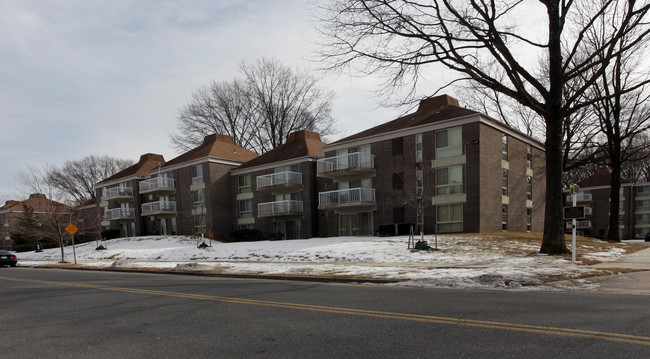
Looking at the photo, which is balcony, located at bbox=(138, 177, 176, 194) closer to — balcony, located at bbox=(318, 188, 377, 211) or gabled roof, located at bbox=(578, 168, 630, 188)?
balcony, located at bbox=(318, 188, 377, 211)

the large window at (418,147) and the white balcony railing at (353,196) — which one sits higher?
the large window at (418,147)

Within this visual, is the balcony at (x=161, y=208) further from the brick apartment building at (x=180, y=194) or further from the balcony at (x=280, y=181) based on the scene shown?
the balcony at (x=280, y=181)

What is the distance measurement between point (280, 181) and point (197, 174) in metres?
9.74

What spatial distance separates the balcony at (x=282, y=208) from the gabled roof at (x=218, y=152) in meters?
8.21

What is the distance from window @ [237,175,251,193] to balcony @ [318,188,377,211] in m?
10.5

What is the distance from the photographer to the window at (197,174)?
134ft

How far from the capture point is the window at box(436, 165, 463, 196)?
2742cm

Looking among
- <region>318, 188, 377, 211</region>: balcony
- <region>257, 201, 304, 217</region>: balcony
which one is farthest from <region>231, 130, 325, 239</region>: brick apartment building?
<region>318, 188, 377, 211</region>: balcony

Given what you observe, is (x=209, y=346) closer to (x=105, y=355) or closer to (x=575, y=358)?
(x=105, y=355)

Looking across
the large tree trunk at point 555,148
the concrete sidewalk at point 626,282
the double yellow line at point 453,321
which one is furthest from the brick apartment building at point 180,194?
the concrete sidewalk at point 626,282

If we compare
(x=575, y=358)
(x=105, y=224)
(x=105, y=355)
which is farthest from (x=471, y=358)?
(x=105, y=224)

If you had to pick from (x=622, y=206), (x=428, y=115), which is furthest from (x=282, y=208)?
(x=622, y=206)

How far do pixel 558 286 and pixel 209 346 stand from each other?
7.98 meters

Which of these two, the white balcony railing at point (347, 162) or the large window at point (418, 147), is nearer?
the large window at point (418, 147)
